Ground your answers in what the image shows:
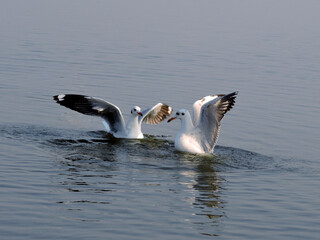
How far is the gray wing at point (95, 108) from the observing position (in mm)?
15953

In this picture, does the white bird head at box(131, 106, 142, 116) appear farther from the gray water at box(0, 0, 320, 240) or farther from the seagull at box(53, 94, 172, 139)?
the gray water at box(0, 0, 320, 240)

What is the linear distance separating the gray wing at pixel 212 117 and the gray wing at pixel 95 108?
88.2 inches

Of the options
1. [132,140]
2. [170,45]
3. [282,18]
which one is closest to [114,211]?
[132,140]

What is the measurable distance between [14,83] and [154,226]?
12406 millimetres

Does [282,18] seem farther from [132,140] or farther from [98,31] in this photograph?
[132,140]

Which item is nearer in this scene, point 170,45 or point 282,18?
point 170,45

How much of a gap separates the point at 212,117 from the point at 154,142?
6.35 feet

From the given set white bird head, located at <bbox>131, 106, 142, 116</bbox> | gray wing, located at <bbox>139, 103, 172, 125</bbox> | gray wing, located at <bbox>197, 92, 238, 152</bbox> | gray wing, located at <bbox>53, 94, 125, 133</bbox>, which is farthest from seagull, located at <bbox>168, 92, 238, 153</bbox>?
gray wing, located at <bbox>139, 103, 172, 125</bbox>

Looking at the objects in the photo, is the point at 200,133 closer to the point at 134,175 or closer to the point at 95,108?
the point at 95,108

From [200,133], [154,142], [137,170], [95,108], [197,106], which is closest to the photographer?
[137,170]

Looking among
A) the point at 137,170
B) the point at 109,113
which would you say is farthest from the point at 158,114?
the point at 137,170

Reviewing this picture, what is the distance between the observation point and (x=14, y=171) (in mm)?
11844

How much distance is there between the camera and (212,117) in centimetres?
1435

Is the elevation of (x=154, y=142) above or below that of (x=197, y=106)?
below
